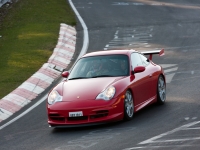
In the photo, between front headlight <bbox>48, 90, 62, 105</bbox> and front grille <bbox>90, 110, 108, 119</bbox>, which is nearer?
front grille <bbox>90, 110, 108, 119</bbox>

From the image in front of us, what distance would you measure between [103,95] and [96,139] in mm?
1416

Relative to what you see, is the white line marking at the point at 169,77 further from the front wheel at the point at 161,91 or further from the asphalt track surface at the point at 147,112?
the front wheel at the point at 161,91

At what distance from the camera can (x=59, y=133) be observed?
12406 mm

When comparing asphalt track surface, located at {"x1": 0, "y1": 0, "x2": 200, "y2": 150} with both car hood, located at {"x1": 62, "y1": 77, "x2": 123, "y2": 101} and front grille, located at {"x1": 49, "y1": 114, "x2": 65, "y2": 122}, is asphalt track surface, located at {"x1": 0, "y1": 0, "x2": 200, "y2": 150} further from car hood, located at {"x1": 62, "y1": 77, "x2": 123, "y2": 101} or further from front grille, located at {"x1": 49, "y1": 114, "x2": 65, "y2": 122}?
car hood, located at {"x1": 62, "y1": 77, "x2": 123, "y2": 101}

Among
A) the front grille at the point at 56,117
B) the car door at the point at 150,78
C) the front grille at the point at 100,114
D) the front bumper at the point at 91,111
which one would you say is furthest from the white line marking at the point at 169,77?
the front grille at the point at 56,117

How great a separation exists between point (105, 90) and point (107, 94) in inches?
4.0

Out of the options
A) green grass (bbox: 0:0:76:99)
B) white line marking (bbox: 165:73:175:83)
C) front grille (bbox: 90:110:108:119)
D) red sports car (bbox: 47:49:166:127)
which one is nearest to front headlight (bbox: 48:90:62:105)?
red sports car (bbox: 47:49:166:127)

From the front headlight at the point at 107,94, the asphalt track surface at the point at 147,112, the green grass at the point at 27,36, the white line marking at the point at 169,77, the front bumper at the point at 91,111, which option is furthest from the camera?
the green grass at the point at 27,36

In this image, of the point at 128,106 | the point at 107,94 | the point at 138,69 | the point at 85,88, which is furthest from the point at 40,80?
the point at 107,94

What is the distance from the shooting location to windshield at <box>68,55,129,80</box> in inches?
531

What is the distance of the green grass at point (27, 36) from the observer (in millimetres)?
19562

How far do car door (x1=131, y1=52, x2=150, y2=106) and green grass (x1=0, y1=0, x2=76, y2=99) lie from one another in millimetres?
4034

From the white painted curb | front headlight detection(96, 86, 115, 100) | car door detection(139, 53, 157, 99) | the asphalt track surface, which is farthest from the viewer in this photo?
the white painted curb

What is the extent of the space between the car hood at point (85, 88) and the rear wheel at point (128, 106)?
394 millimetres
